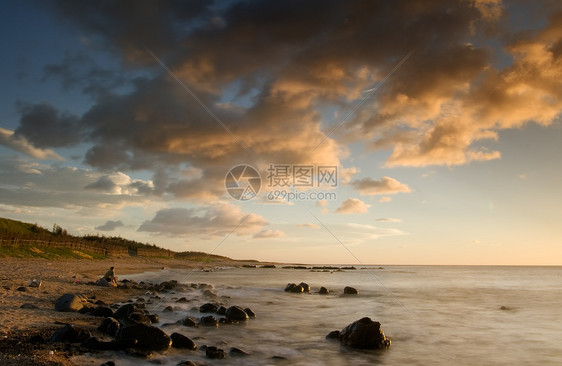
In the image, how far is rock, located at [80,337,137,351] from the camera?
8.01 meters

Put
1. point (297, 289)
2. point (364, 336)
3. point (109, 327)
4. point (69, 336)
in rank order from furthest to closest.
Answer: point (297, 289)
point (364, 336)
point (109, 327)
point (69, 336)

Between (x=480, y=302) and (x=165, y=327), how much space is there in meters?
23.5

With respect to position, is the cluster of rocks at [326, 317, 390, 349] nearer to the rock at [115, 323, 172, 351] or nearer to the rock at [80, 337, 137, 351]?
the rock at [115, 323, 172, 351]

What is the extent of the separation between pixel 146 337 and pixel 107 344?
0.86m

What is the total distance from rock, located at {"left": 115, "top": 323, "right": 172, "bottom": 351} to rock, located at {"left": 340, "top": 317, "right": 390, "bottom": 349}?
526 cm

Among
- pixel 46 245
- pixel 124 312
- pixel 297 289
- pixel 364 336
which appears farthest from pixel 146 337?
pixel 46 245

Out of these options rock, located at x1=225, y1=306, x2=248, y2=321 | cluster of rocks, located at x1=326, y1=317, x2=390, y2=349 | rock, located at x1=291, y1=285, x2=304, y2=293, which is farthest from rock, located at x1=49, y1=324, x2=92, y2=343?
rock, located at x1=291, y1=285, x2=304, y2=293

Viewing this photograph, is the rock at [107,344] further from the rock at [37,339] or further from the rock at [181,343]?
the rock at [181,343]

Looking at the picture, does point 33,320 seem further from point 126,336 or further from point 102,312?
point 126,336

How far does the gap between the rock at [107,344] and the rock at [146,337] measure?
0.12m

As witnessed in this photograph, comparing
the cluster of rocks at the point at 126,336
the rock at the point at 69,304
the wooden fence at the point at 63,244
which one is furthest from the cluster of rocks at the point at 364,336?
the wooden fence at the point at 63,244

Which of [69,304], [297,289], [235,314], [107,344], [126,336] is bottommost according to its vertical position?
[297,289]

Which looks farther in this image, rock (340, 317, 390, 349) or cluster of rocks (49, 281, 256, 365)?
rock (340, 317, 390, 349)

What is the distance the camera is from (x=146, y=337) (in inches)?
345
